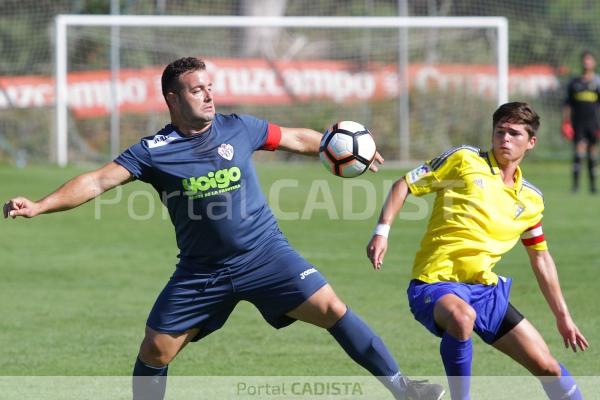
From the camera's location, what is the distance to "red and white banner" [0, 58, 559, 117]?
82.0ft

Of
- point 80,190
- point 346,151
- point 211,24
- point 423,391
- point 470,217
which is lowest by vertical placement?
point 423,391

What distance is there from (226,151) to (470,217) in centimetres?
145

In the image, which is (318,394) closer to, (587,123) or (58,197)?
(58,197)

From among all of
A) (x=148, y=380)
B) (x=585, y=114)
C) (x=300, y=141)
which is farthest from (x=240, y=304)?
(x=585, y=114)

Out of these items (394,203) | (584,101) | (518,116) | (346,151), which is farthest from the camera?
(584,101)

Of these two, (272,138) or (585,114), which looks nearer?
(272,138)

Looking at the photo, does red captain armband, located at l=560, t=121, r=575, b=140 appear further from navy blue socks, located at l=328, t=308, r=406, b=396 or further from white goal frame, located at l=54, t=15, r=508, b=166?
navy blue socks, located at l=328, t=308, r=406, b=396

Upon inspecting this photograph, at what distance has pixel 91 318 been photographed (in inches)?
377

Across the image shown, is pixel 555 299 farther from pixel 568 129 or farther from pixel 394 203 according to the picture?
pixel 568 129

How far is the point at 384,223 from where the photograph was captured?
591 centimetres

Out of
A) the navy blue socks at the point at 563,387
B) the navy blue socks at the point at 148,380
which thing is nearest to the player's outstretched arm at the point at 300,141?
the navy blue socks at the point at 148,380

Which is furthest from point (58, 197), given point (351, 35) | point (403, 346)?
point (351, 35)

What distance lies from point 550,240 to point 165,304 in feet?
30.2

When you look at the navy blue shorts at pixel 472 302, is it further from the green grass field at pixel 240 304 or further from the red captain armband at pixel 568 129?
the red captain armband at pixel 568 129
